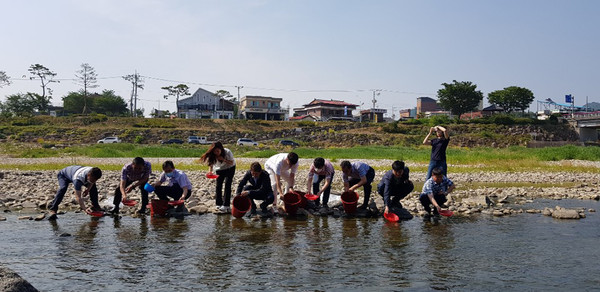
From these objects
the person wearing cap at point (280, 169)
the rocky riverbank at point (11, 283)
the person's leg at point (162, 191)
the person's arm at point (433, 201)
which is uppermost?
the person wearing cap at point (280, 169)


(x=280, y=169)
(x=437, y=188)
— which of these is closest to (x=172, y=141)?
(x=280, y=169)

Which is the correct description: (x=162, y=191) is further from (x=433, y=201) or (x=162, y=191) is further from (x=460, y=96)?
(x=460, y=96)

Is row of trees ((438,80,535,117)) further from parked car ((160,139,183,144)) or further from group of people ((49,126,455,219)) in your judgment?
group of people ((49,126,455,219))

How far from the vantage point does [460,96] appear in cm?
8500

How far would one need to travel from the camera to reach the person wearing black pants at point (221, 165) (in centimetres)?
1091

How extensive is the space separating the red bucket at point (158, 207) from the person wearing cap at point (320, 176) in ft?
11.0

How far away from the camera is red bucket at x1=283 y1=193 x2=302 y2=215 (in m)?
11.3

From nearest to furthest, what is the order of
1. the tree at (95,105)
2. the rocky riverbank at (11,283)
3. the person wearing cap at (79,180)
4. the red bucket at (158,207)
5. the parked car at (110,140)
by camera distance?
the rocky riverbank at (11,283) → the person wearing cap at (79,180) → the red bucket at (158,207) → the parked car at (110,140) → the tree at (95,105)

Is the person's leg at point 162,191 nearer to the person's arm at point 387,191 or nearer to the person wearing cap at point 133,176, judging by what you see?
the person wearing cap at point 133,176

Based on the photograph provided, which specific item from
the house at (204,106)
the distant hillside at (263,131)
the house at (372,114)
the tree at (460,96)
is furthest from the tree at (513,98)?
the house at (204,106)

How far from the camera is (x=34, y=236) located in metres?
9.25

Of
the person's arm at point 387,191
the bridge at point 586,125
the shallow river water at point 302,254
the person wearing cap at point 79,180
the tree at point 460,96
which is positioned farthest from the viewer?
the tree at point 460,96

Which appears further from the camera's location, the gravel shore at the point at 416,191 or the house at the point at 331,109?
the house at the point at 331,109

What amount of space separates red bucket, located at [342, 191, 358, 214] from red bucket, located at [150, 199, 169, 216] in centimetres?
413
